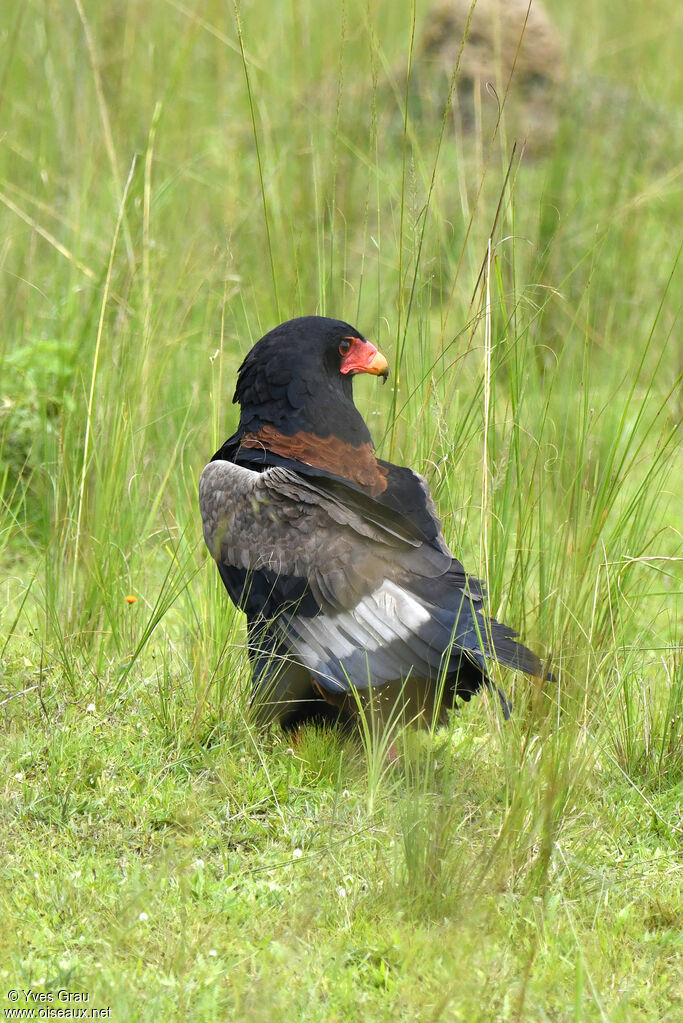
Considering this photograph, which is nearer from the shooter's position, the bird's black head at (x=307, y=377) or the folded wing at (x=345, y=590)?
→ the folded wing at (x=345, y=590)

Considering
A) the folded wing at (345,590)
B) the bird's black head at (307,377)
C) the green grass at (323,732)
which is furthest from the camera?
Result: the bird's black head at (307,377)

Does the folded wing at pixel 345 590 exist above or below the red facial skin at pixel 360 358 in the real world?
below

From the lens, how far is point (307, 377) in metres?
3.19

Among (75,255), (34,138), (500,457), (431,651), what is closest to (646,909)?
(431,651)

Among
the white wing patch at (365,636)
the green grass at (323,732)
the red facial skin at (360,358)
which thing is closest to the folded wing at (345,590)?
the white wing patch at (365,636)

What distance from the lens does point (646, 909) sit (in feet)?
8.31

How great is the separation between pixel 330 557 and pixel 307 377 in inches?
21.6

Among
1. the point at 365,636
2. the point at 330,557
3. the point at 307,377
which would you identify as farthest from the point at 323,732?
the point at 307,377

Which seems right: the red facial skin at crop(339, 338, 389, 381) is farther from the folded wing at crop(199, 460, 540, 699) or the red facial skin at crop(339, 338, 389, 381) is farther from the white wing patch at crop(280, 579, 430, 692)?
the white wing patch at crop(280, 579, 430, 692)

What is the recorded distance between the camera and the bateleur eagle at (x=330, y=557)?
111 inches

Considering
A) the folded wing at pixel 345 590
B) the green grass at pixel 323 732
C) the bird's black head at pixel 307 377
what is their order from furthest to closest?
the bird's black head at pixel 307 377 → the folded wing at pixel 345 590 → the green grass at pixel 323 732

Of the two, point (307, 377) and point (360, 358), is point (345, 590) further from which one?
point (360, 358)

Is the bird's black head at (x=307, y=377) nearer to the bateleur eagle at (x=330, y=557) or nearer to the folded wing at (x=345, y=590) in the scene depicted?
Answer: the bateleur eagle at (x=330, y=557)

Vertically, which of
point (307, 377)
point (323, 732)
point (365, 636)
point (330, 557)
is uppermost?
point (307, 377)
